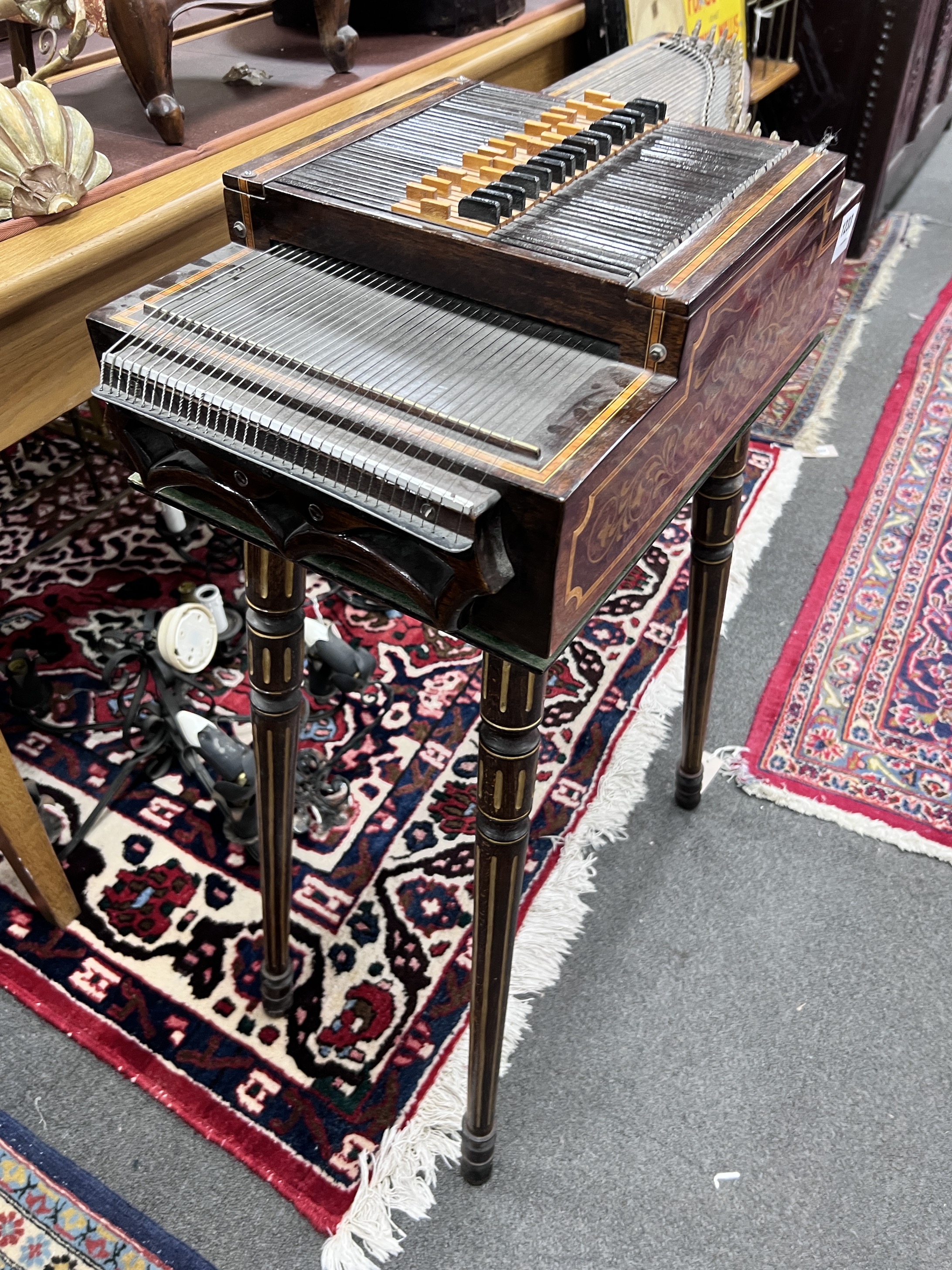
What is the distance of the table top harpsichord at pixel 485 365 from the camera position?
683mm

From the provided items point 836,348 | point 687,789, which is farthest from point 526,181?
point 836,348

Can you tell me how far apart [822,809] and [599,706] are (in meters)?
0.37

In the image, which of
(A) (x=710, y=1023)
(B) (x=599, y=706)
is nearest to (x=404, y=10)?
(B) (x=599, y=706)

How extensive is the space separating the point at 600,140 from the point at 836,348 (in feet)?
6.06

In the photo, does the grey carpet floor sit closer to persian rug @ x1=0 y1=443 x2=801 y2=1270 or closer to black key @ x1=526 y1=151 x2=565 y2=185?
persian rug @ x1=0 y1=443 x2=801 y2=1270

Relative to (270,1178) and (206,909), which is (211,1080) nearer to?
(270,1178)

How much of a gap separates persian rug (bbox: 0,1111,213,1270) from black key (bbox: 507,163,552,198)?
108 centimetres

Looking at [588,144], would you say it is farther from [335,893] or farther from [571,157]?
[335,893]

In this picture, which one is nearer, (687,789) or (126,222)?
(126,222)

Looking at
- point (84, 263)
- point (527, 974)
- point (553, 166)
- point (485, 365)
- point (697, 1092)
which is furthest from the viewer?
point (527, 974)

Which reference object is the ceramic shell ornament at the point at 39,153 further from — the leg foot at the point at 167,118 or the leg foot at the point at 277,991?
the leg foot at the point at 277,991

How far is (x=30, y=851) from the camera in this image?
1.23 metres

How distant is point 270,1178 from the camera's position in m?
1.10

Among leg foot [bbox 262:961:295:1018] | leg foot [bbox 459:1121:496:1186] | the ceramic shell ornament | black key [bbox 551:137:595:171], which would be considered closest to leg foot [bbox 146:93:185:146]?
the ceramic shell ornament
